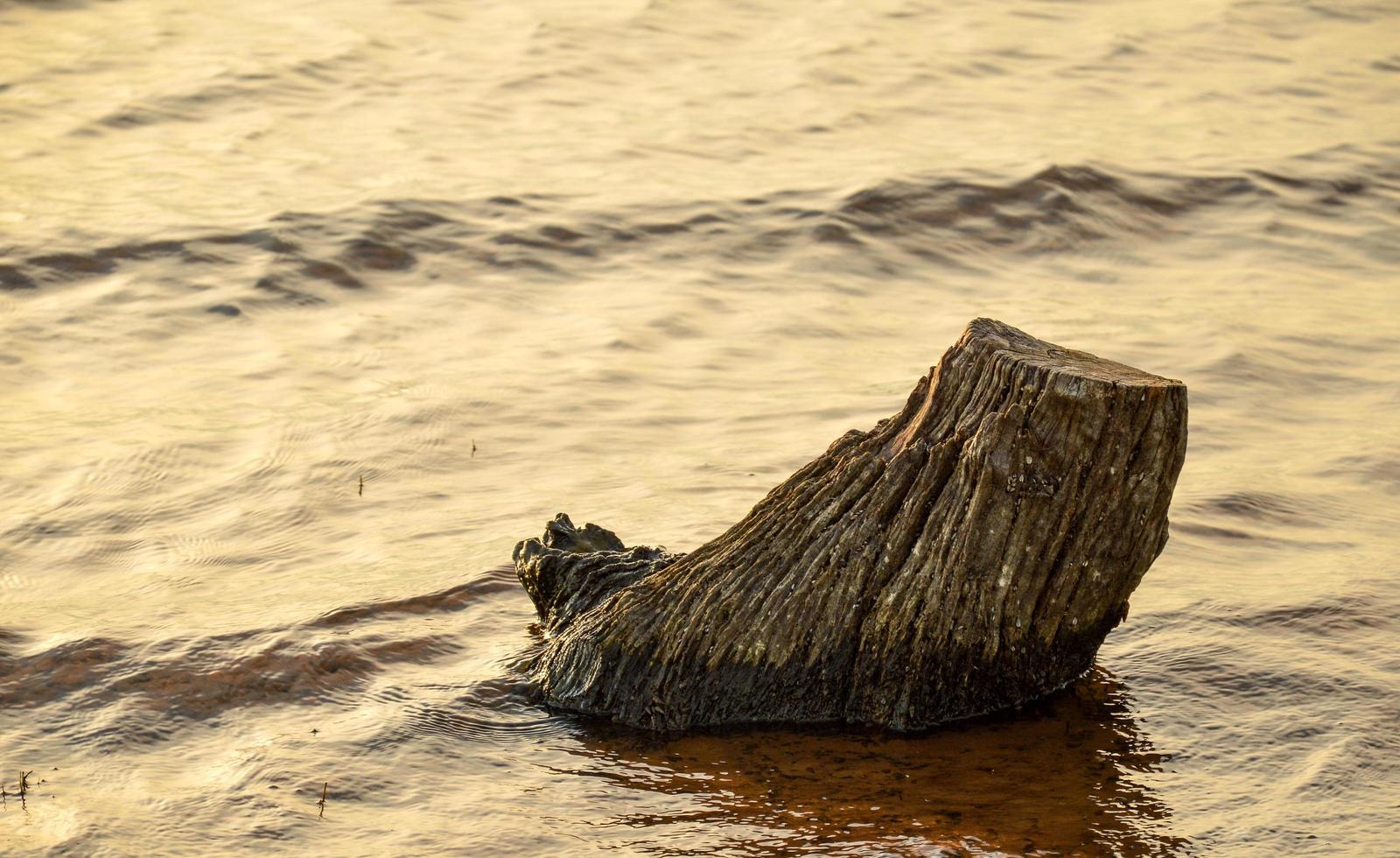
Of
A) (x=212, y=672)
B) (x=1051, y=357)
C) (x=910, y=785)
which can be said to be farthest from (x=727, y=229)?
(x=910, y=785)

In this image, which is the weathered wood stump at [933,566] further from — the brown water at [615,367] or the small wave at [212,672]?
the small wave at [212,672]

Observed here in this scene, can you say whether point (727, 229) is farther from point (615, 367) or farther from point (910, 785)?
point (910, 785)

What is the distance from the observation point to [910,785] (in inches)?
179

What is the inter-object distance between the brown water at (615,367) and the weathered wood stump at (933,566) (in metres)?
0.17

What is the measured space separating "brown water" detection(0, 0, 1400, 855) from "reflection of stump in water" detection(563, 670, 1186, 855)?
0.05 feet

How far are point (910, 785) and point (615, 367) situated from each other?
5185mm

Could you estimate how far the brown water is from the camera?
15.4 ft

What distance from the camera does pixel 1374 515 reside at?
7098 millimetres

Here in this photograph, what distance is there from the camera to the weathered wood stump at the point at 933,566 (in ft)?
14.4

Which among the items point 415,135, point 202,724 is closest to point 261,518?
point 202,724

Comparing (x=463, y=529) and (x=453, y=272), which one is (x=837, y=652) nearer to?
(x=463, y=529)

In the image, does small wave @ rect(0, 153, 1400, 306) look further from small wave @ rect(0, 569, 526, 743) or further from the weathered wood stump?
the weathered wood stump

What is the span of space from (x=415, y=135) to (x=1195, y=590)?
31.8 feet

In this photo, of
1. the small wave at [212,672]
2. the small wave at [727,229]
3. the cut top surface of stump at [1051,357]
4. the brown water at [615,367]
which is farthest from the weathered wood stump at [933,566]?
the small wave at [727,229]
